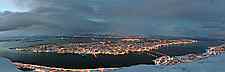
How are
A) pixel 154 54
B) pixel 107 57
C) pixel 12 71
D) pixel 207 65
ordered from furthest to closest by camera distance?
pixel 107 57
pixel 154 54
pixel 207 65
pixel 12 71

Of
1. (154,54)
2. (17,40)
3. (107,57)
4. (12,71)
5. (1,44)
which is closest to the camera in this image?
(12,71)

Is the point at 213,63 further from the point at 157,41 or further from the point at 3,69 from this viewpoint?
the point at 157,41

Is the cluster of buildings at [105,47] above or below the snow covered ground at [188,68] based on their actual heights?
below

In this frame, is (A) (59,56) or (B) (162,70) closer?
(B) (162,70)

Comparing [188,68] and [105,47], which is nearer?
[188,68]

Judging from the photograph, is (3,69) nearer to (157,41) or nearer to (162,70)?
(162,70)

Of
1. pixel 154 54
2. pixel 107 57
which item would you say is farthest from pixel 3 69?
pixel 107 57

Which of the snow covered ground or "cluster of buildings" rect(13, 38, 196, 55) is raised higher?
the snow covered ground

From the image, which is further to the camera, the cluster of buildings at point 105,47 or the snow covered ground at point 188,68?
the cluster of buildings at point 105,47

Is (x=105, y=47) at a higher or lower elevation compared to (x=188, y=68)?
lower

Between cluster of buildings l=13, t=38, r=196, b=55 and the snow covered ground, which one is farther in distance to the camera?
cluster of buildings l=13, t=38, r=196, b=55
